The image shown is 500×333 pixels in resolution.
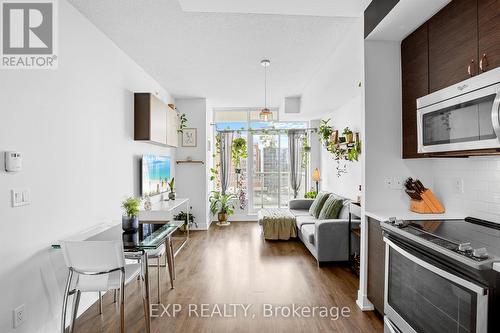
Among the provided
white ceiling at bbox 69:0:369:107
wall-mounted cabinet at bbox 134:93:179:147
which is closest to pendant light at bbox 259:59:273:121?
white ceiling at bbox 69:0:369:107

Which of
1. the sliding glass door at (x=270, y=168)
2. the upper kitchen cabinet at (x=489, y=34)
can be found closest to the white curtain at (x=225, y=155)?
the sliding glass door at (x=270, y=168)

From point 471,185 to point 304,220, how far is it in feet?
9.54

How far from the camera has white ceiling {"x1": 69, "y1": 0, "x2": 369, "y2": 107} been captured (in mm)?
2604

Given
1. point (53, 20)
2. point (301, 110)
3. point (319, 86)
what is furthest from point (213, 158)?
point (53, 20)

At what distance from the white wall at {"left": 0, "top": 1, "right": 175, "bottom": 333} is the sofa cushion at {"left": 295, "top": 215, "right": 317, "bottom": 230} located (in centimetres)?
284

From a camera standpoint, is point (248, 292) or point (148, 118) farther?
point (148, 118)

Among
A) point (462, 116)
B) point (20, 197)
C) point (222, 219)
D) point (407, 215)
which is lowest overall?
point (222, 219)

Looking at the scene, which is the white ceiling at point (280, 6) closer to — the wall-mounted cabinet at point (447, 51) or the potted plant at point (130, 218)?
the wall-mounted cabinet at point (447, 51)

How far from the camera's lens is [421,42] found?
2.44 m

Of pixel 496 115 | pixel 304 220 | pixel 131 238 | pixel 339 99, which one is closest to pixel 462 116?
pixel 496 115

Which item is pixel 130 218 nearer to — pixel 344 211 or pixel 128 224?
pixel 128 224

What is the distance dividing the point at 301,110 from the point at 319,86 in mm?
1377

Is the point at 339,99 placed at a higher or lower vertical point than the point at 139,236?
higher

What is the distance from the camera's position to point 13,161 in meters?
1.91
